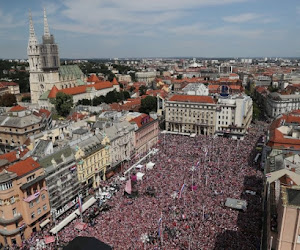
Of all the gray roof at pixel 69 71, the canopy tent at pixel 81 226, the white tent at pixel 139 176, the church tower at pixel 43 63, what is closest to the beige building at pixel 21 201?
the canopy tent at pixel 81 226

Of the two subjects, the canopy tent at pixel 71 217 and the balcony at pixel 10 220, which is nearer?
the balcony at pixel 10 220

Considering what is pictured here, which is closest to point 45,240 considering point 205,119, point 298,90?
point 205,119

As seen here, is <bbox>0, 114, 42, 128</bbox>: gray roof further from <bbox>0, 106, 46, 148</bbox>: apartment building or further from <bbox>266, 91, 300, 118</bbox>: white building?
<bbox>266, 91, 300, 118</bbox>: white building

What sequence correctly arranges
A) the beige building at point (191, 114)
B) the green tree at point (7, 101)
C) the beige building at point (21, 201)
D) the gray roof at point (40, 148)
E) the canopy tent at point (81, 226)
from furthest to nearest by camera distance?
the green tree at point (7, 101) < the beige building at point (191, 114) < the gray roof at point (40, 148) < the canopy tent at point (81, 226) < the beige building at point (21, 201)

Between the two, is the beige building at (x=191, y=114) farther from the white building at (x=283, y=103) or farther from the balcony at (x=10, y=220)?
the balcony at (x=10, y=220)

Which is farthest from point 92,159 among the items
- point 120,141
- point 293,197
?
point 293,197

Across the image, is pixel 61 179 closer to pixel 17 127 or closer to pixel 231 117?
pixel 17 127
